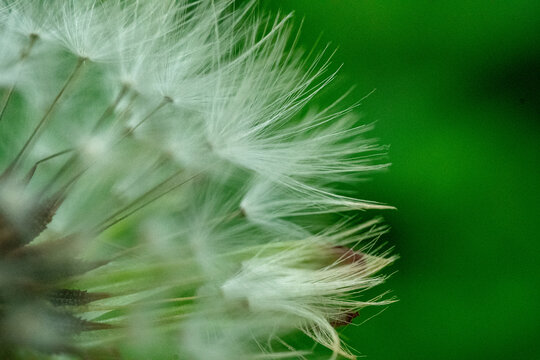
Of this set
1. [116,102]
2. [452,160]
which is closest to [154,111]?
[116,102]

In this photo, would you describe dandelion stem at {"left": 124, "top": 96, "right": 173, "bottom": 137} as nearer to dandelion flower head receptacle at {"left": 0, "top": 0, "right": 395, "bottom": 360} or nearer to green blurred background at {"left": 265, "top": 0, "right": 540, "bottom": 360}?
dandelion flower head receptacle at {"left": 0, "top": 0, "right": 395, "bottom": 360}

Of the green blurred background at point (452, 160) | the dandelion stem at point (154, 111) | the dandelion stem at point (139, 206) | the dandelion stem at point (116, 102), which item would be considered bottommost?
the dandelion stem at point (139, 206)

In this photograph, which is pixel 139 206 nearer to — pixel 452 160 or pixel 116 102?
pixel 116 102


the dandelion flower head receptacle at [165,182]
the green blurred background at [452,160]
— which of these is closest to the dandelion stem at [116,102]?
the dandelion flower head receptacle at [165,182]

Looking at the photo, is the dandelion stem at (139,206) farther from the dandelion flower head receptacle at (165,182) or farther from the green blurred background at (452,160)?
the green blurred background at (452,160)

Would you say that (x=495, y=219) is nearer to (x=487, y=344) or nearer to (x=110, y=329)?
(x=487, y=344)
